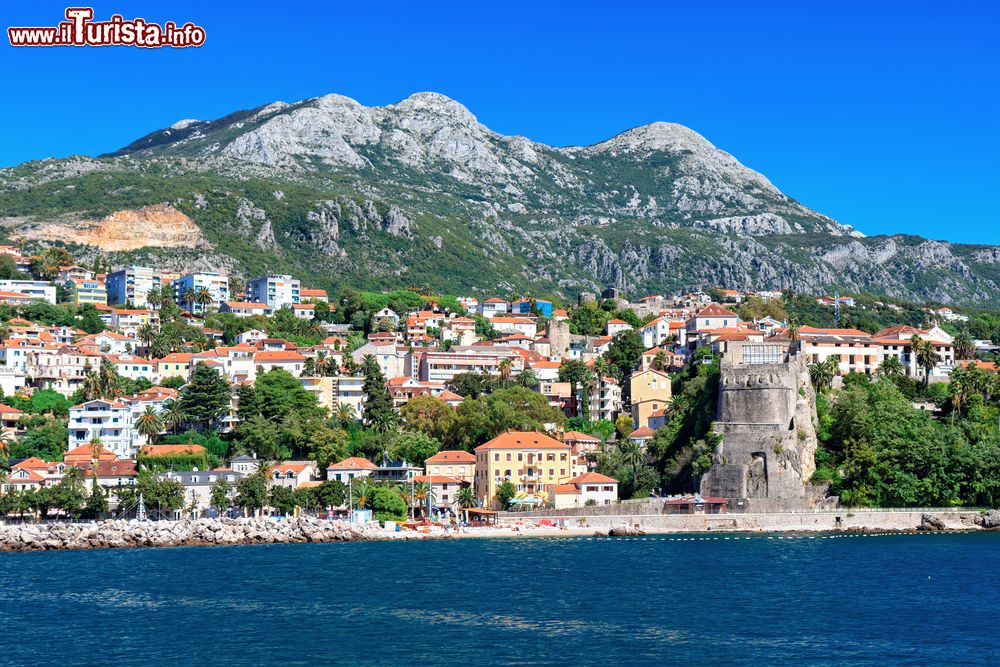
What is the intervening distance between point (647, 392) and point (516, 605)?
161 ft

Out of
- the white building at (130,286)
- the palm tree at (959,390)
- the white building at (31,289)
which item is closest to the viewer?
the palm tree at (959,390)

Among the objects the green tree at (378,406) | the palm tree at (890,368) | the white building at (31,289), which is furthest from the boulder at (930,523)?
the white building at (31,289)

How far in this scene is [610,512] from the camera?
227 feet

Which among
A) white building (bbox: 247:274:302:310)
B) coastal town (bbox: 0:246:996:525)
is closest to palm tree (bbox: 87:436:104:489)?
coastal town (bbox: 0:246:996:525)

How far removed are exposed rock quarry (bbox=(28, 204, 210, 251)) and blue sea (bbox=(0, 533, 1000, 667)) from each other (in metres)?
91.3

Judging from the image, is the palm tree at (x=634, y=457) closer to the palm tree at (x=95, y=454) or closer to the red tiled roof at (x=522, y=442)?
the red tiled roof at (x=522, y=442)

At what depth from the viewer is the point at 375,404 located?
277 ft

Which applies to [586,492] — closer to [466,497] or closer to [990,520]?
[466,497]

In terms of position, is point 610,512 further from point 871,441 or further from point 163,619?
point 163,619

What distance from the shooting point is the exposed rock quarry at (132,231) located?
5792 inches

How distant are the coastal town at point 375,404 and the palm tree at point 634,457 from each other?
7.4 inches

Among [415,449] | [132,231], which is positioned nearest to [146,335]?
[415,449]

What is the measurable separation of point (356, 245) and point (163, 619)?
392 ft

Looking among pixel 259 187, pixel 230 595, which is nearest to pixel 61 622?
pixel 230 595
